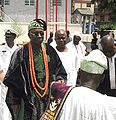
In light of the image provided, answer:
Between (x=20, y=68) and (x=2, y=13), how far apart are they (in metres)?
28.5

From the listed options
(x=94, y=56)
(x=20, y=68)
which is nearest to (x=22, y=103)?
(x=20, y=68)

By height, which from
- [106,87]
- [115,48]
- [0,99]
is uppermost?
[115,48]

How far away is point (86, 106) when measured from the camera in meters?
2.99

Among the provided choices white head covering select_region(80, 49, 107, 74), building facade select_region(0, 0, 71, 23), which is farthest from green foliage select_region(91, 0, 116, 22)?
white head covering select_region(80, 49, 107, 74)

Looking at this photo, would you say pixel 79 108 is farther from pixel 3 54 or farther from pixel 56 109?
pixel 3 54

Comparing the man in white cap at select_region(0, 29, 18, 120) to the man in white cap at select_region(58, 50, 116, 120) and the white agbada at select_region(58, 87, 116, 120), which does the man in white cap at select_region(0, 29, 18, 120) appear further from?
the white agbada at select_region(58, 87, 116, 120)

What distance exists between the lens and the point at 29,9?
35094mm

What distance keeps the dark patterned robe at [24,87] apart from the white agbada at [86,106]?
218 centimetres

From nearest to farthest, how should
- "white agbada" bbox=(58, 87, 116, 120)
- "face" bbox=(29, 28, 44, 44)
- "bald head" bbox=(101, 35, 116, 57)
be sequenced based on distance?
"white agbada" bbox=(58, 87, 116, 120)
"face" bbox=(29, 28, 44, 44)
"bald head" bbox=(101, 35, 116, 57)

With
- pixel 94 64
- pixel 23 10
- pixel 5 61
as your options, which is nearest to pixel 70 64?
pixel 5 61

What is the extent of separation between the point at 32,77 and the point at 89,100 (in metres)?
2.36

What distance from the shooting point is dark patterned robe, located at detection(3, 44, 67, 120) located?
533 centimetres

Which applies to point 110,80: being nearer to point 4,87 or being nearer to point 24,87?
point 24,87

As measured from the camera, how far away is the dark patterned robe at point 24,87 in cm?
533
